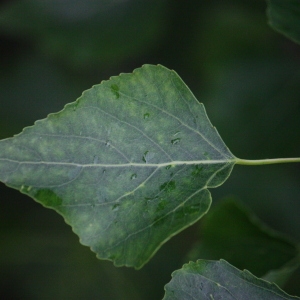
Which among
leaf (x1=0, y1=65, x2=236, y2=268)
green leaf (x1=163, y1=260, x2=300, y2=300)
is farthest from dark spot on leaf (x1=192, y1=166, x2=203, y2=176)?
green leaf (x1=163, y1=260, x2=300, y2=300)

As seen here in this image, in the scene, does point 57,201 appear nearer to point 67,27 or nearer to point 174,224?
point 174,224

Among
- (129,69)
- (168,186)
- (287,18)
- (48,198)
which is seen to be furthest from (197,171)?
(129,69)

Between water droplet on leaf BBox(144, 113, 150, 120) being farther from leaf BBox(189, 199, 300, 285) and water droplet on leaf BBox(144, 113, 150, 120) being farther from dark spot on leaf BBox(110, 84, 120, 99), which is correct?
leaf BBox(189, 199, 300, 285)

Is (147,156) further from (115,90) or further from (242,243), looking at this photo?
(242,243)

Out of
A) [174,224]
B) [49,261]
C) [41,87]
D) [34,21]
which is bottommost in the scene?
[49,261]

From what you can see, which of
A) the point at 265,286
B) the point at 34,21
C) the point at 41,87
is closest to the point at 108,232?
the point at 265,286

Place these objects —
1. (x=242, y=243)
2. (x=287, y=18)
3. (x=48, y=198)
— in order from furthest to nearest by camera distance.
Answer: (x=242, y=243), (x=287, y=18), (x=48, y=198)
